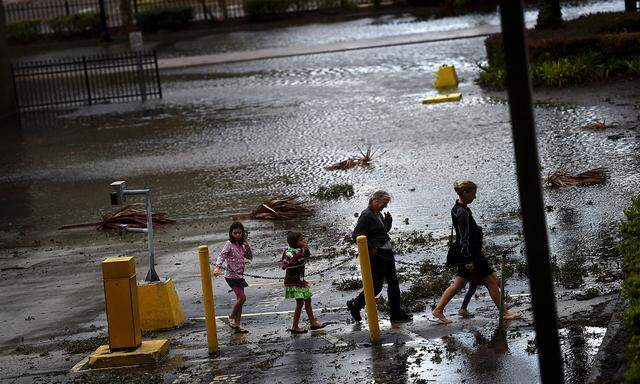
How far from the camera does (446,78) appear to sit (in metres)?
26.3

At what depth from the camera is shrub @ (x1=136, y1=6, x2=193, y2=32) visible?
43250 millimetres

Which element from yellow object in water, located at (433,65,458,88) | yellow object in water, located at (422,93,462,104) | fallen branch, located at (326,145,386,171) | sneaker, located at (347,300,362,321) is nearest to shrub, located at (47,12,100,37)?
yellow object in water, located at (433,65,458,88)

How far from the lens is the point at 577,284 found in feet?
41.5

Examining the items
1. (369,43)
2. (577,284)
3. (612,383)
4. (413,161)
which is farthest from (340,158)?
(369,43)

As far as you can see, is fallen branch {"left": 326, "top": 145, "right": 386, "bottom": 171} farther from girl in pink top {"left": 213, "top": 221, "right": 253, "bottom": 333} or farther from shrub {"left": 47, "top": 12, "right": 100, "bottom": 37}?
shrub {"left": 47, "top": 12, "right": 100, "bottom": 37}

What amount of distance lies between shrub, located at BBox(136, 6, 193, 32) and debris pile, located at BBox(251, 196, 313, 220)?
2679cm

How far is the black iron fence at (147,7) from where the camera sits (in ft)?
141

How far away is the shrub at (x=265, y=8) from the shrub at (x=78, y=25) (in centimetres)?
596

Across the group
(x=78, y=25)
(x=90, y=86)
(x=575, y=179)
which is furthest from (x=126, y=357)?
(x=78, y=25)

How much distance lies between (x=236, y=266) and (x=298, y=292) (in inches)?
35.2

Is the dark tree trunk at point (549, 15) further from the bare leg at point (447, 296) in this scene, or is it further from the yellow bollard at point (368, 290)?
the yellow bollard at point (368, 290)

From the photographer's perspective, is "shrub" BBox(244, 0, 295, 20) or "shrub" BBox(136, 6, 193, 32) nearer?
"shrub" BBox(244, 0, 295, 20)

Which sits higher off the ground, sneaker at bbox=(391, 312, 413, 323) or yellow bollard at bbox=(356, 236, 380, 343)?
yellow bollard at bbox=(356, 236, 380, 343)

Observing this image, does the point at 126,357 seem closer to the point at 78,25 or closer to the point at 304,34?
the point at 304,34
